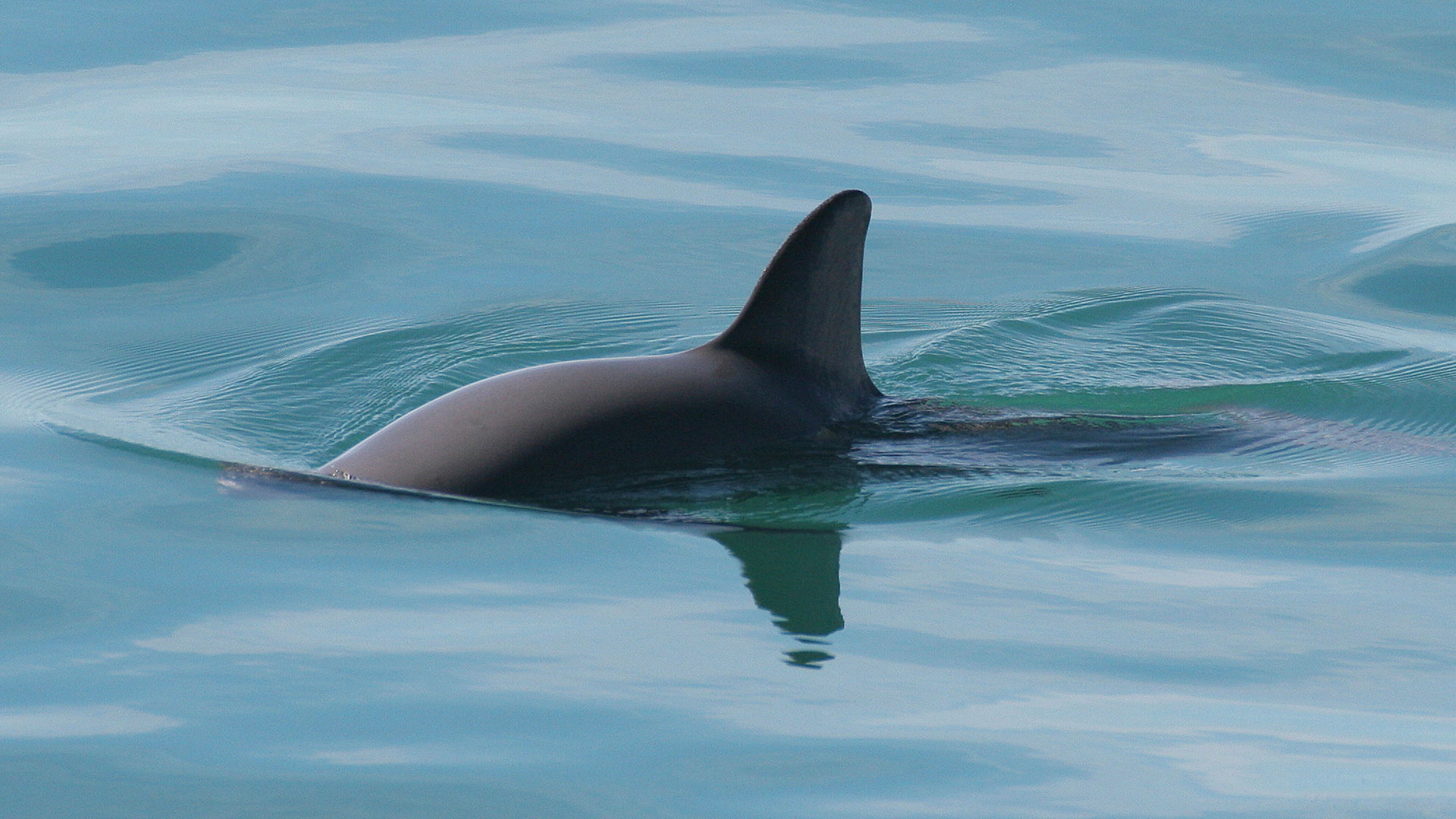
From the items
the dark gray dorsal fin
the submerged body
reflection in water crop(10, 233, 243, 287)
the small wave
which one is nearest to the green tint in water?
the small wave

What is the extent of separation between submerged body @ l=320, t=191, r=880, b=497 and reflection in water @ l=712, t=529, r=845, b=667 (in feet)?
1.68

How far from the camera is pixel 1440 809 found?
404cm

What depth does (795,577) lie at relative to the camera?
566 cm

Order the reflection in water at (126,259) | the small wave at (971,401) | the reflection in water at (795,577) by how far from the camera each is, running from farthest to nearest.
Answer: the reflection in water at (126,259)
the small wave at (971,401)
the reflection in water at (795,577)

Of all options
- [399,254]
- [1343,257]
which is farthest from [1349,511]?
[399,254]

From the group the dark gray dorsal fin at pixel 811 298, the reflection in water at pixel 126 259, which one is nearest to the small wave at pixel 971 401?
the dark gray dorsal fin at pixel 811 298

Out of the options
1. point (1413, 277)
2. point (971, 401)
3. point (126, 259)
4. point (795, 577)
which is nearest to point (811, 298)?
point (795, 577)

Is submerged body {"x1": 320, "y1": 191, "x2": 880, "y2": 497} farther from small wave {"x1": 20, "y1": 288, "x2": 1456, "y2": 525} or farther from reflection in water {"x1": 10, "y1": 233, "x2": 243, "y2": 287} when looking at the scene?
reflection in water {"x1": 10, "y1": 233, "x2": 243, "y2": 287}

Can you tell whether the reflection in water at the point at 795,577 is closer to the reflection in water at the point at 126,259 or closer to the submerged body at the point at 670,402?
the submerged body at the point at 670,402

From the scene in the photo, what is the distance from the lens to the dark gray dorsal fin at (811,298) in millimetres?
6789

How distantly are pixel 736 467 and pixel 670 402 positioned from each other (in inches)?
13.5

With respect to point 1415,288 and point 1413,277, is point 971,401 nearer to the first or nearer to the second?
point 1415,288

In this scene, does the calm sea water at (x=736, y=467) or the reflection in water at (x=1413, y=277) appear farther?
the reflection in water at (x=1413, y=277)

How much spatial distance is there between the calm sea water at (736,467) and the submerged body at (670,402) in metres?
0.17
